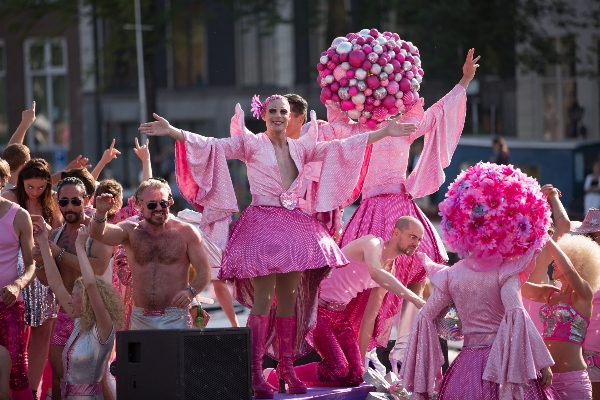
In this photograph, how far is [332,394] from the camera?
704 centimetres

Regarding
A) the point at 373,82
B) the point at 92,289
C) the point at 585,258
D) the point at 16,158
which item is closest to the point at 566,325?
the point at 585,258

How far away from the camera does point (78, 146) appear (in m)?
35.4

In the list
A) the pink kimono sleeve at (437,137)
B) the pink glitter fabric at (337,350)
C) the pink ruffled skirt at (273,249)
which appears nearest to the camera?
the pink ruffled skirt at (273,249)

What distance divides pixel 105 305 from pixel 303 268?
1.16 m

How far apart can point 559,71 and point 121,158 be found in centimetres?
1324

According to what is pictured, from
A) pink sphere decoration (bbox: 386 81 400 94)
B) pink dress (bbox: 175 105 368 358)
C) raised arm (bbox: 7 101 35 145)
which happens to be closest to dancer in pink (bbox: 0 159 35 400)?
pink dress (bbox: 175 105 368 358)

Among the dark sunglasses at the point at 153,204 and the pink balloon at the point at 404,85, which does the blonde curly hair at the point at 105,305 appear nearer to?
the dark sunglasses at the point at 153,204

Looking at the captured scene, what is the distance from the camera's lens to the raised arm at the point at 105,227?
21.2 ft

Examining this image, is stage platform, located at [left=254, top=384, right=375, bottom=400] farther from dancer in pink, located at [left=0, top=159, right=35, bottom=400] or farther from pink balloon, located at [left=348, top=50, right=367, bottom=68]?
pink balloon, located at [left=348, top=50, right=367, bottom=68]

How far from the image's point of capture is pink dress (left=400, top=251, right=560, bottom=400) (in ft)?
18.9

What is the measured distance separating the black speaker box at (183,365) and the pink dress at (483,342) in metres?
0.90

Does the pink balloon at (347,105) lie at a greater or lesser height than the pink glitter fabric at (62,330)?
greater

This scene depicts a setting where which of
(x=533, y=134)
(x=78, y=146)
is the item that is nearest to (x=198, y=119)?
(x=78, y=146)

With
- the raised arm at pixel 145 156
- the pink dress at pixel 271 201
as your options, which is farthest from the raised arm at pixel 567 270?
the raised arm at pixel 145 156
